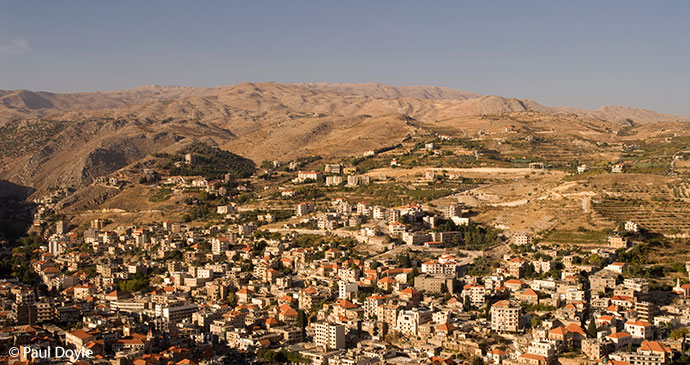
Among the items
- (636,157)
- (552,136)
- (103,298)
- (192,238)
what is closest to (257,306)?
(103,298)

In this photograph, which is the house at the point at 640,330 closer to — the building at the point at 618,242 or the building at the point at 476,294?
the building at the point at 476,294

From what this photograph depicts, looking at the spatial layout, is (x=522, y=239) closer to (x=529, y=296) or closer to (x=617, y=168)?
(x=529, y=296)

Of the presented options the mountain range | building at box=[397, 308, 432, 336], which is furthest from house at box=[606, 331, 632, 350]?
the mountain range

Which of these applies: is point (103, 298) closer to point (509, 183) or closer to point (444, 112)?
point (509, 183)

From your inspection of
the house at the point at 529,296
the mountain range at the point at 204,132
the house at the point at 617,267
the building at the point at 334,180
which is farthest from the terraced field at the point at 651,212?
the mountain range at the point at 204,132

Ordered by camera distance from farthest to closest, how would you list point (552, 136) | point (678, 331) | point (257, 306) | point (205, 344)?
point (552, 136) → point (257, 306) → point (205, 344) → point (678, 331)

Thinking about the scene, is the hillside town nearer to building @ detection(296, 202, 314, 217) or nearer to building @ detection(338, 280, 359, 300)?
building @ detection(338, 280, 359, 300)
